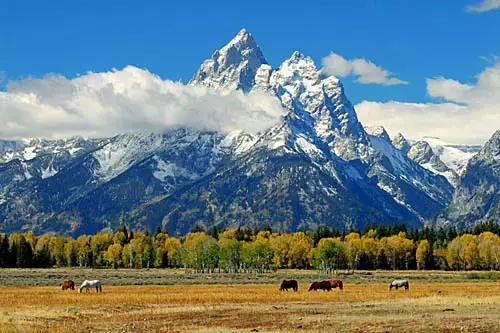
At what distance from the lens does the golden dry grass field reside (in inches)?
1774

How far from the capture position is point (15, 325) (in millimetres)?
45219

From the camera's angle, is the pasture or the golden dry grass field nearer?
the golden dry grass field

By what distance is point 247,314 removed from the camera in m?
56.3

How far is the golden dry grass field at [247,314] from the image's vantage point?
4506cm

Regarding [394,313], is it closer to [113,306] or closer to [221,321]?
[221,321]

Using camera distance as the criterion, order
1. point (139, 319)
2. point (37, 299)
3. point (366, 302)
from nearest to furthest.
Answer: point (139, 319) < point (366, 302) < point (37, 299)

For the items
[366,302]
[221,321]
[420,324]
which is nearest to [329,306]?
[366,302]

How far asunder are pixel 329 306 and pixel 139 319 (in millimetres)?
17788

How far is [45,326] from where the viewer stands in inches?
1806

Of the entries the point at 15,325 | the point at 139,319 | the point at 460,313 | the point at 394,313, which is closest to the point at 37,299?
the point at 139,319

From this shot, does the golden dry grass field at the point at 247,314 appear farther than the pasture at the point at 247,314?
No

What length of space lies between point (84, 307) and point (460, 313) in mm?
30598

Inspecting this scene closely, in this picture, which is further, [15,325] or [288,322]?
[288,322]

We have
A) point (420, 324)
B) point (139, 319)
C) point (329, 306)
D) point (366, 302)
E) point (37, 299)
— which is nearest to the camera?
point (420, 324)
